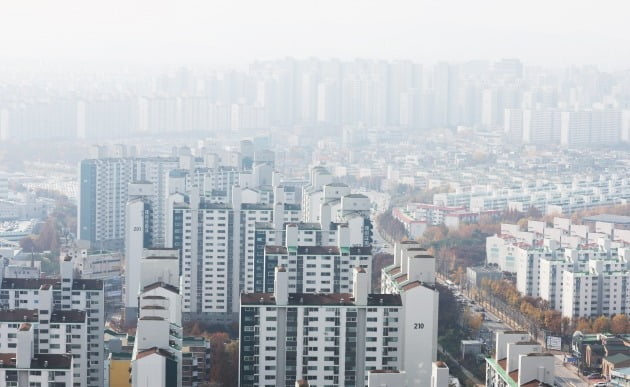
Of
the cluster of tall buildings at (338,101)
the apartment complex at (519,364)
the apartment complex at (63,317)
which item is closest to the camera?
the apartment complex at (519,364)

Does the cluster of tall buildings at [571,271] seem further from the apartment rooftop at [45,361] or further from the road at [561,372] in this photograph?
the apartment rooftop at [45,361]

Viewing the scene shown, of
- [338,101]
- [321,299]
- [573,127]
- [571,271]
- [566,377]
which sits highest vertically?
[338,101]

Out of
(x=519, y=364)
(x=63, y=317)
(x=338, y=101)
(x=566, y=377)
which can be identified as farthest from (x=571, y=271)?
(x=338, y=101)

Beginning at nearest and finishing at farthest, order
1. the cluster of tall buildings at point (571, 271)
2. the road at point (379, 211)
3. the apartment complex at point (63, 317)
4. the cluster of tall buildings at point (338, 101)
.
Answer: the apartment complex at point (63, 317)
the cluster of tall buildings at point (571, 271)
the road at point (379, 211)
the cluster of tall buildings at point (338, 101)

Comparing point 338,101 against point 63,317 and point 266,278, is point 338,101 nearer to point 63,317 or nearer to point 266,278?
point 266,278

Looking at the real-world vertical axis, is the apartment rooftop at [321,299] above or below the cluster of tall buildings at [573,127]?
below

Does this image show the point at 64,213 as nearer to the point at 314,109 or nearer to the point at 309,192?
the point at 309,192

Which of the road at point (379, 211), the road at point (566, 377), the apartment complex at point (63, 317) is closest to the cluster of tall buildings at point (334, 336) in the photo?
the apartment complex at point (63, 317)
